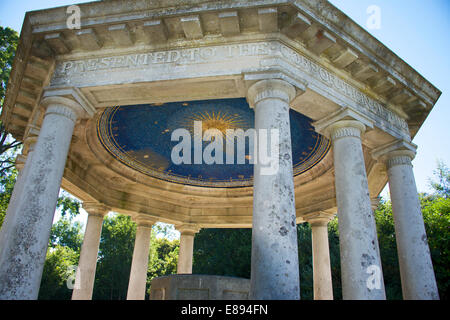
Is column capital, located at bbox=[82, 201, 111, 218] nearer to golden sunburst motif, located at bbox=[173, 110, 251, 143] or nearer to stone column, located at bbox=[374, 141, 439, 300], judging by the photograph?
golden sunburst motif, located at bbox=[173, 110, 251, 143]

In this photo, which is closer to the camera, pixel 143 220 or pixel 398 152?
pixel 398 152

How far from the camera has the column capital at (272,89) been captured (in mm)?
12891

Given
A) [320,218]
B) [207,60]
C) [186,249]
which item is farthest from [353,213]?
[186,249]

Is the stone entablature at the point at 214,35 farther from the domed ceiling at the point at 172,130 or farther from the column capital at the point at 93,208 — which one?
the column capital at the point at 93,208

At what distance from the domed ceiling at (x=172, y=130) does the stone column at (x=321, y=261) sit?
412cm

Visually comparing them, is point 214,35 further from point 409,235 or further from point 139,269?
point 139,269

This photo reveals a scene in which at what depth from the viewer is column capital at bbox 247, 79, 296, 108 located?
12.9 m

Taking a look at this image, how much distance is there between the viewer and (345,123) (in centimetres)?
1528

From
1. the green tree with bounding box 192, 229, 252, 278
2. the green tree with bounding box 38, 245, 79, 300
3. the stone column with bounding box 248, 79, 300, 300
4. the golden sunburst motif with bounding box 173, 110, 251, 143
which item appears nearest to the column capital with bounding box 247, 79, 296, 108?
the stone column with bounding box 248, 79, 300, 300

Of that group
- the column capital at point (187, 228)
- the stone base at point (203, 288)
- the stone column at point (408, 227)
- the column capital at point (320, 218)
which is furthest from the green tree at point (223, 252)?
the stone base at point (203, 288)

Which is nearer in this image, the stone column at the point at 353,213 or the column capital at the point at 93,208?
the stone column at the point at 353,213

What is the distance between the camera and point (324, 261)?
2459cm

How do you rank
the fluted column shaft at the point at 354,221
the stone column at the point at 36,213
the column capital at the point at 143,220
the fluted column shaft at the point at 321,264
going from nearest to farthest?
the stone column at the point at 36,213
the fluted column shaft at the point at 354,221
the fluted column shaft at the point at 321,264
the column capital at the point at 143,220

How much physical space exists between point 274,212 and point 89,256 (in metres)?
18.5
